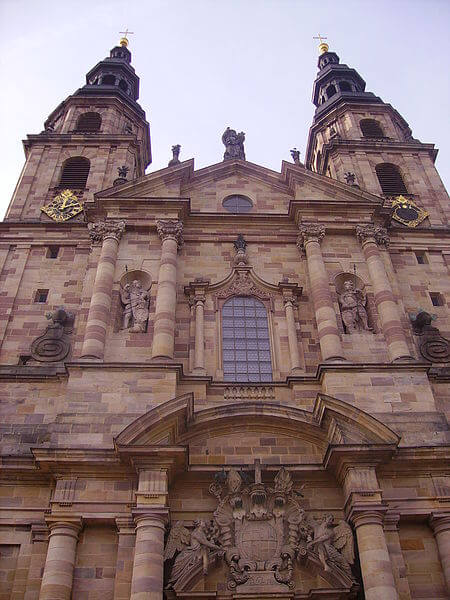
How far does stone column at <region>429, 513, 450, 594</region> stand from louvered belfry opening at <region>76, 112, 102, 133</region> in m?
18.6

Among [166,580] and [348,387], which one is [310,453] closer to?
[348,387]

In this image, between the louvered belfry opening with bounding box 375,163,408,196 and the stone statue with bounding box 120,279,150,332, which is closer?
the stone statue with bounding box 120,279,150,332

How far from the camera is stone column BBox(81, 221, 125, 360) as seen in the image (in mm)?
14562

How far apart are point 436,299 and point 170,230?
7374 millimetres

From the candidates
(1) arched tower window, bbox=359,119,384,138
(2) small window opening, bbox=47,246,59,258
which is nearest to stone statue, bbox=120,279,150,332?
(2) small window opening, bbox=47,246,59,258

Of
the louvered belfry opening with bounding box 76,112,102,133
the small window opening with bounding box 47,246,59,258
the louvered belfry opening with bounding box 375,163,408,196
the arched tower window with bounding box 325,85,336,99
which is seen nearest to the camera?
the small window opening with bounding box 47,246,59,258

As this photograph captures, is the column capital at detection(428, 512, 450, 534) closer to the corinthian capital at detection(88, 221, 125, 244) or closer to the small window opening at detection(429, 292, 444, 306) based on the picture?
the small window opening at detection(429, 292, 444, 306)

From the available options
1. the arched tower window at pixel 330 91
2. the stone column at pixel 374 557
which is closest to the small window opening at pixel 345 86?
the arched tower window at pixel 330 91

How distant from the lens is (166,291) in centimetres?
1580

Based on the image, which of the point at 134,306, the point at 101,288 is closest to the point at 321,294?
the point at 134,306

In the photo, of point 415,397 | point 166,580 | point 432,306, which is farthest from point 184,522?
point 432,306

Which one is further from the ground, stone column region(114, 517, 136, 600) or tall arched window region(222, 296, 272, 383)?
tall arched window region(222, 296, 272, 383)

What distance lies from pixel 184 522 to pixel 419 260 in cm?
1038

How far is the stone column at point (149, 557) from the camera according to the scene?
35.1 ft
